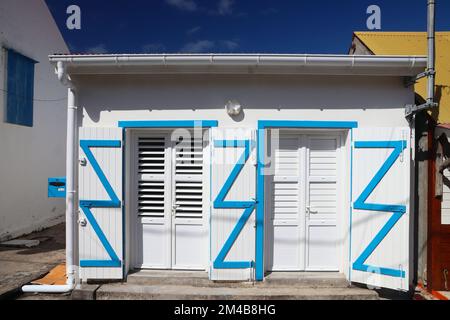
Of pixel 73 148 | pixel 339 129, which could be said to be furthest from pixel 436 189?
pixel 73 148

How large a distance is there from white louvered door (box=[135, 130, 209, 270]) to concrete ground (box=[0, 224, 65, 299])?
176cm

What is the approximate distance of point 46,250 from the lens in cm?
600

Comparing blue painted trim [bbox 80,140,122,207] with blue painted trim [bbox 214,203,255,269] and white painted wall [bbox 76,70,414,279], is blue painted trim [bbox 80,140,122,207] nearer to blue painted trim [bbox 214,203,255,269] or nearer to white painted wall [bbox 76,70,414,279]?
white painted wall [bbox 76,70,414,279]

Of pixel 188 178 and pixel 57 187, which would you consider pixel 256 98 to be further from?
pixel 57 187

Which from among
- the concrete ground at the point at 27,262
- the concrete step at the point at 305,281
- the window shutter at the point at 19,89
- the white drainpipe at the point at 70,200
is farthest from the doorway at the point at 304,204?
the window shutter at the point at 19,89

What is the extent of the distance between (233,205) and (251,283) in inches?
46.1

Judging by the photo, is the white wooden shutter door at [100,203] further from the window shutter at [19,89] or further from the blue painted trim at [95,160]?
the window shutter at [19,89]

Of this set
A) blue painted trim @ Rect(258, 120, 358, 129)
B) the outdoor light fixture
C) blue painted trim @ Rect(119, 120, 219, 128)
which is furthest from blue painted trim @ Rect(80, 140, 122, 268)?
blue painted trim @ Rect(258, 120, 358, 129)

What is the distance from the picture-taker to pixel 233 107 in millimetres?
4023

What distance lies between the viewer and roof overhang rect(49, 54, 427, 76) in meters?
3.75

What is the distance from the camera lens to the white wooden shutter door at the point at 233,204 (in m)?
3.91

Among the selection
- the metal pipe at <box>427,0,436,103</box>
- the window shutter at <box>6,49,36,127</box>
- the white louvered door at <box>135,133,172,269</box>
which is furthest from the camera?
the window shutter at <box>6,49,36,127</box>

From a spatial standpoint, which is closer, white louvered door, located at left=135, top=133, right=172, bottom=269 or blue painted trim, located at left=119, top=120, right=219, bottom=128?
blue painted trim, located at left=119, top=120, right=219, bottom=128

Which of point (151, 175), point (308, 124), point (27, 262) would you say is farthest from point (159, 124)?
point (27, 262)
